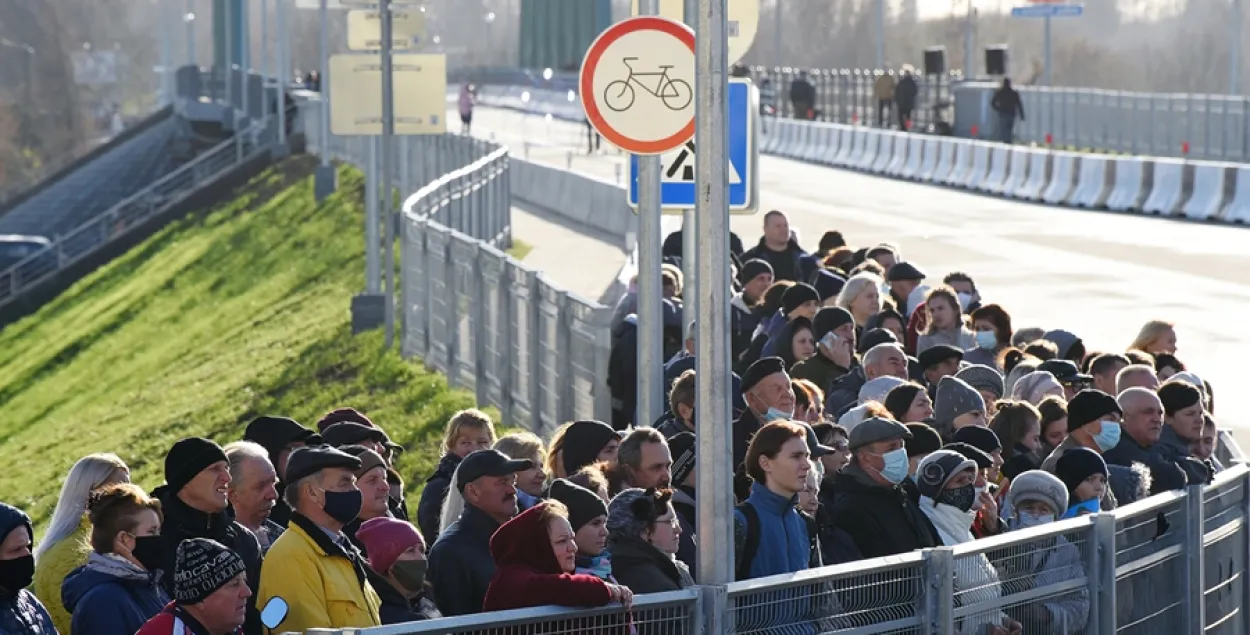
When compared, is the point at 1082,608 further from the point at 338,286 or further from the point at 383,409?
the point at 338,286

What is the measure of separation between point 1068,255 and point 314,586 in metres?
24.7

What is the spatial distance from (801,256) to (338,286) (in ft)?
66.2

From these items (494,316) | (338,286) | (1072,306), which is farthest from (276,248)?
(494,316)

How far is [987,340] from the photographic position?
1373 centimetres

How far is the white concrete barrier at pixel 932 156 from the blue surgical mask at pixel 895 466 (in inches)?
1452

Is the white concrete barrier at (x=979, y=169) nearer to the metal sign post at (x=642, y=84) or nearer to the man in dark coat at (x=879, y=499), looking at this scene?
the metal sign post at (x=642, y=84)

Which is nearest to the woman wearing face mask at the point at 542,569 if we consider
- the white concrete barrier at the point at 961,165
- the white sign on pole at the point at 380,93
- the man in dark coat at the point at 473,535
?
the man in dark coat at the point at 473,535

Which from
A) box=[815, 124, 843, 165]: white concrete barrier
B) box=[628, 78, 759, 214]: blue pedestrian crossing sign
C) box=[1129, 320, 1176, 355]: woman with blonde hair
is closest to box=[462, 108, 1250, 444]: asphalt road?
box=[1129, 320, 1176, 355]: woman with blonde hair

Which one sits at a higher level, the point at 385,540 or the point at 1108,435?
the point at 385,540

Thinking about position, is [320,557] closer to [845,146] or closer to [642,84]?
[642,84]

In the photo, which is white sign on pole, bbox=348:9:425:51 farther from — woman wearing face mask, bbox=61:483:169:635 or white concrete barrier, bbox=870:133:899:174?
white concrete barrier, bbox=870:133:899:174

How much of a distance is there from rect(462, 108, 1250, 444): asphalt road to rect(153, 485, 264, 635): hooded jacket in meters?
11.1

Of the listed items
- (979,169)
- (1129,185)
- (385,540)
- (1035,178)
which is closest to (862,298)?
(385,540)

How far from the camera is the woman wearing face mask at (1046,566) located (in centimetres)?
818
